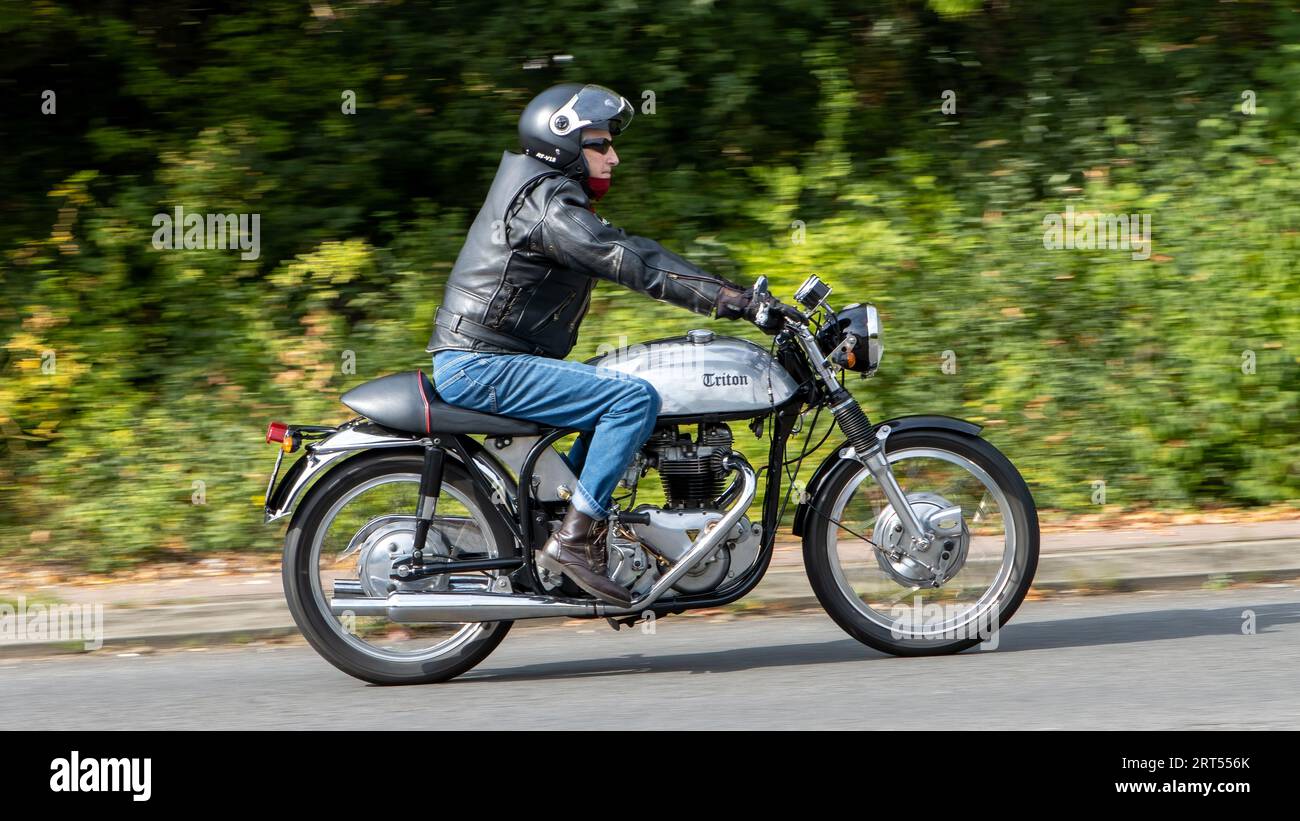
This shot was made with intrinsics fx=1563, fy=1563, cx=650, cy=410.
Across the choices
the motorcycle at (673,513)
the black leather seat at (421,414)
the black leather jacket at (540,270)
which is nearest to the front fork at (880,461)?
the motorcycle at (673,513)

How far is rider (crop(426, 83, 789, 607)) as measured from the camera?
17.4 feet

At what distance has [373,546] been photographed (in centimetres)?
566

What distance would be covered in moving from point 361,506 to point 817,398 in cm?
170

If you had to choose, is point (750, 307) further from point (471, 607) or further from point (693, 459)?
point (471, 607)

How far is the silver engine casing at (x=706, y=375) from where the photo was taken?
18.1 ft

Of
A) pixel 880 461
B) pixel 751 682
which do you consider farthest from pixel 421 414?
pixel 880 461

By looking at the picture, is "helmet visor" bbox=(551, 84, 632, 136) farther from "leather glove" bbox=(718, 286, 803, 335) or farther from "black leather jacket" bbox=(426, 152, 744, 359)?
"leather glove" bbox=(718, 286, 803, 335)

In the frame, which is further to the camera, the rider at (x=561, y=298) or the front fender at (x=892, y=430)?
the front fender at (x=892, y=430)

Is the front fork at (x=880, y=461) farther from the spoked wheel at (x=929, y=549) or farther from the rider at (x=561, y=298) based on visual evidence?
the rider at (x=561, y=298)

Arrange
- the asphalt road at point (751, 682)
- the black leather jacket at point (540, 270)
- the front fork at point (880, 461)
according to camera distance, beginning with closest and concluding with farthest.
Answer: the asphalt road at point (751, 682) < the black leather jacket at point (540, 270) < the front fork at point (880, 461)

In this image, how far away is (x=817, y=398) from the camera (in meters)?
5.66

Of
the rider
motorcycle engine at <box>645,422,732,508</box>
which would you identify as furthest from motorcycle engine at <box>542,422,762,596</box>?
the rider

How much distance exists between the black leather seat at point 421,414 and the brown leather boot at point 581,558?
37 cm

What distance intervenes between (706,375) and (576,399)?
0.47 meters
